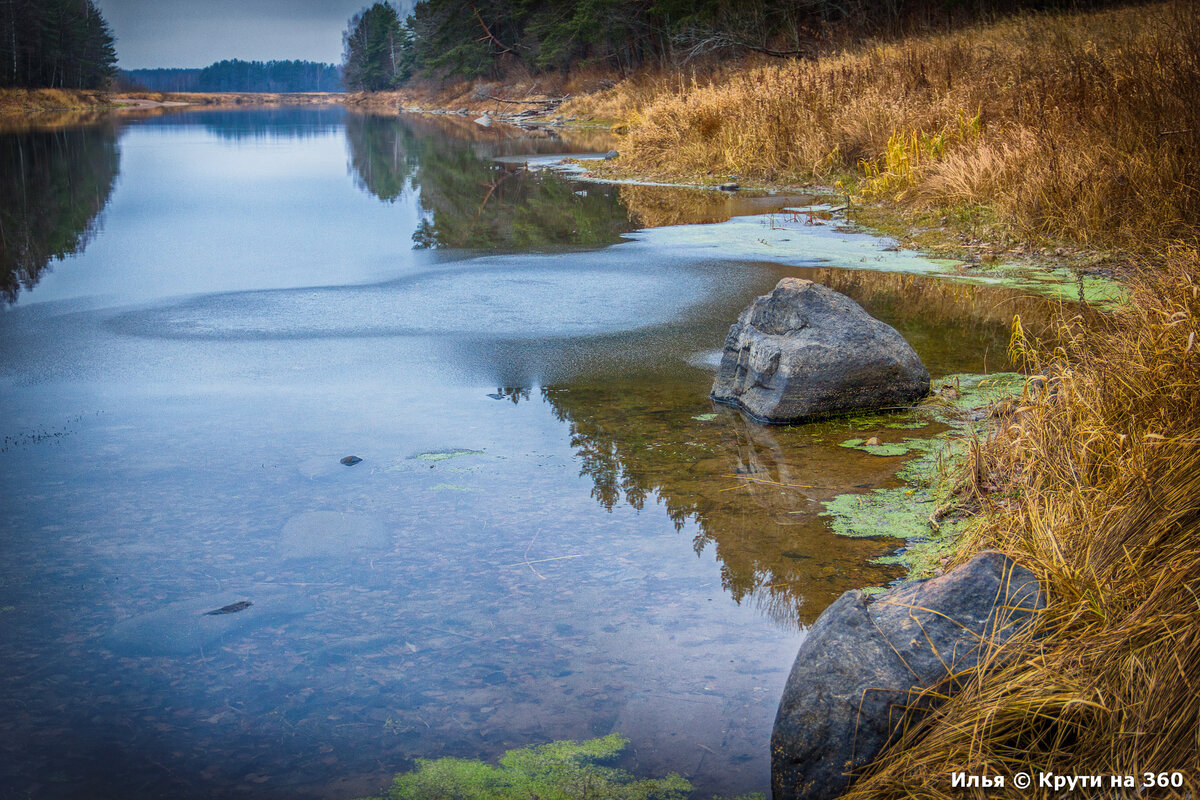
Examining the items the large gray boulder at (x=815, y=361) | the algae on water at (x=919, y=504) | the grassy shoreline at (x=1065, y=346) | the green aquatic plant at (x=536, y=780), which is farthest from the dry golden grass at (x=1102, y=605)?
the large gray boulder at (x=815, y=361)

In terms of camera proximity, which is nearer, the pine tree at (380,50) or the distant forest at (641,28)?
the distant forest at (641,28)

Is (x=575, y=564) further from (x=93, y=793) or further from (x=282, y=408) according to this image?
(x=282, y=408)

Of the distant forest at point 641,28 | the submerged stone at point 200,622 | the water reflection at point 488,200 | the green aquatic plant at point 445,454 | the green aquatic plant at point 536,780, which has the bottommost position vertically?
the green aquatic plant at point 536,780

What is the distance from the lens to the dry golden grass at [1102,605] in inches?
87.0

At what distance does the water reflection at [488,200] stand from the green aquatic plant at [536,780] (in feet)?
28.7

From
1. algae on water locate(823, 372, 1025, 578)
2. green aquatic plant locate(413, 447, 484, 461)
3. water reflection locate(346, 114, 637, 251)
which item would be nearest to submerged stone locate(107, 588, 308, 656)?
green aquatic plant locate(413, 447, 484, 461)

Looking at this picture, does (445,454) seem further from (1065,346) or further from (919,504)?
(1065,346)

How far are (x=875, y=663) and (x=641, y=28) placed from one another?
45.3m

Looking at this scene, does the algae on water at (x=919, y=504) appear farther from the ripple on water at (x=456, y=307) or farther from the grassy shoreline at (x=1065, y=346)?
the ripple on water at (x=456, y=307)

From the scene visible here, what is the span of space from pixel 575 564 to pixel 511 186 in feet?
46.1

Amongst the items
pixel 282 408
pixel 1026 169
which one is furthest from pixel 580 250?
pixel 282 408

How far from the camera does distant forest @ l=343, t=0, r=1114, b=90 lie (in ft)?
98.8

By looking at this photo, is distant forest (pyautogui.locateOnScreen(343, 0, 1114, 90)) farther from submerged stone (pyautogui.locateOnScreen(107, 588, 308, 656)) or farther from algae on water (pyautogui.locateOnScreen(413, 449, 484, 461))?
submerged stone (pyautogui.locateOnScreen(107, 588, 308, 656))

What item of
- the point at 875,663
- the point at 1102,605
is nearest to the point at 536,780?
the point at 875,663
